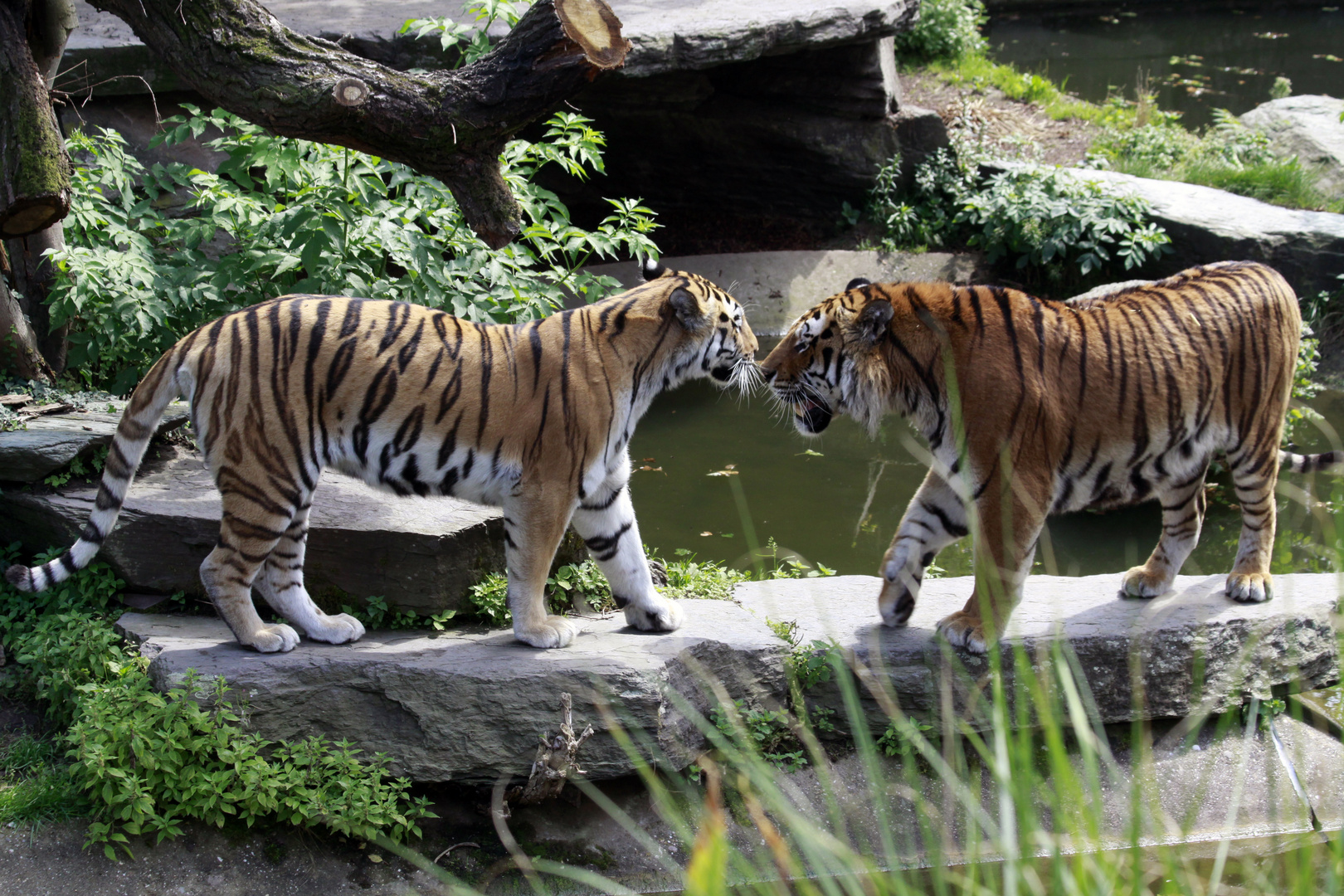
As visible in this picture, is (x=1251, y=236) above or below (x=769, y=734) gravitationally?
above

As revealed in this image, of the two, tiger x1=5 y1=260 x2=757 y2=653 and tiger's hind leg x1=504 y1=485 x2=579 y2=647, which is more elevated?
tiger x1=5 y1=260 x2=757 y2=653

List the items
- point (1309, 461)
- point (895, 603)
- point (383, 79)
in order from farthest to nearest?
point (1309, 461) → point (383, 79) → point (895, 603)

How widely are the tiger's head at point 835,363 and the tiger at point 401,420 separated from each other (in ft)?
0.93

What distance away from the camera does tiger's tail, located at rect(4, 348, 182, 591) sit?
11.1 feet

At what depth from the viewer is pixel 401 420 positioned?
3463mm

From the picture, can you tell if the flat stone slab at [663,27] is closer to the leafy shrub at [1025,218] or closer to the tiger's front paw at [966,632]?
the leafy shrub at [1025,218]

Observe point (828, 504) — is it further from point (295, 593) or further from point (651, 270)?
point (295, 593)

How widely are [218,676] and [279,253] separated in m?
1.94

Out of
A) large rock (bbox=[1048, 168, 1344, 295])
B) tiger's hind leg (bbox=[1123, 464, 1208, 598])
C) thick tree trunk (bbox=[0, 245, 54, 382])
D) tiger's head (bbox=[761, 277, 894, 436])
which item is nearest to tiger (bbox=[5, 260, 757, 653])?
tiger's head (bbox=[761, 277, 894, 436])

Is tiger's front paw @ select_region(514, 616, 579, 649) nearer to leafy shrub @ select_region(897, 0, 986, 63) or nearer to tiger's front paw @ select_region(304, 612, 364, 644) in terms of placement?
tiger's front paw @ select_region(304, 612, 364, 644)

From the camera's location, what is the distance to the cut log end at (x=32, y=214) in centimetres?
420

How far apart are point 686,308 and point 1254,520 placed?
2.28m

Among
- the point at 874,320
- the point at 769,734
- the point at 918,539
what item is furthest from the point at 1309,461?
the point at 769,734

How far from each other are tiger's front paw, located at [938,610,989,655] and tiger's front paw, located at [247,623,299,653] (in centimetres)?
217
